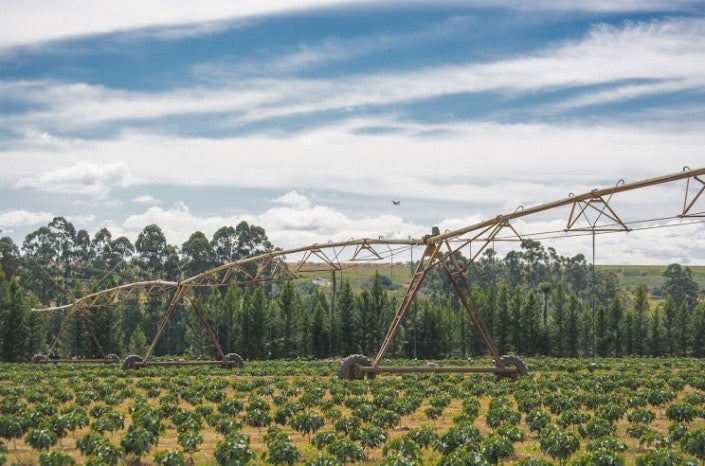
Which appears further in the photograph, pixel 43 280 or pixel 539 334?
pixel 43 280

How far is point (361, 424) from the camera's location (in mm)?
20562

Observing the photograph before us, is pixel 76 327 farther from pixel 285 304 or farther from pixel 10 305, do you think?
pixel 285 304

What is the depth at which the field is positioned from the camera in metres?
16.3

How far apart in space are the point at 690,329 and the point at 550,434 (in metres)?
77.9

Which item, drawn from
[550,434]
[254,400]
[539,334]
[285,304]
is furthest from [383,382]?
[539,334]

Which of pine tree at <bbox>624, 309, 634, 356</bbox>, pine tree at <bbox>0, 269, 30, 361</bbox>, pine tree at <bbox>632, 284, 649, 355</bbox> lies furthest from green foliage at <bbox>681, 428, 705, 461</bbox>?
pine tree at <bbox>632, 284, 649, 355</bbox>

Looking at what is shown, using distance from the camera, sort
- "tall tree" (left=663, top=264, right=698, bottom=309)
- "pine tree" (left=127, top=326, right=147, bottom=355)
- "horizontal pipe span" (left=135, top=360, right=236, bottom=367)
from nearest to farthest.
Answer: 1. "horizontal pipe span" (left=135, top=360, right=236, bottom=367)
2. "pine tree" (left=127, top=326, right=147, bottom=355)
3. "tall tree" (left=663, top=264, right=698, bottom=309)

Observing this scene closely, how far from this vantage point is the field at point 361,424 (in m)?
16.3

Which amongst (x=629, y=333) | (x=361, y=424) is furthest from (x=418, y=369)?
(x=629, y=333)

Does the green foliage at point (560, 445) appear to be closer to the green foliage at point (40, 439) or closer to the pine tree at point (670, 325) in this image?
the green foliage at point (40, 439)

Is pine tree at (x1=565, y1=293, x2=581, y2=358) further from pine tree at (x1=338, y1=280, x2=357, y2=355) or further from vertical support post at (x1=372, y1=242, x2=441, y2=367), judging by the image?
vertical support post at (x1=372, y1=242, x2=441, y2=367)

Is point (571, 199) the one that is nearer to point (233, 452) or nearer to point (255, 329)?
point (233, 452)

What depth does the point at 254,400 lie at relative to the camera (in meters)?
25.0

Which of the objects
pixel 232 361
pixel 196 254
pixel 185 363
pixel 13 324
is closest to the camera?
pixel 185 363
